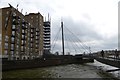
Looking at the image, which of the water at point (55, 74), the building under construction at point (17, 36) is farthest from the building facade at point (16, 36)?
the water at point (55, 74)

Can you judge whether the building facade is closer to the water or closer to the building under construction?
the building under construction

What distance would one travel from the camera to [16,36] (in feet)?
A: 274

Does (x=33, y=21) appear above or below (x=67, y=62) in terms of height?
above

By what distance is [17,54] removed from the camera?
8269 cm

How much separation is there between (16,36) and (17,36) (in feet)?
4.73

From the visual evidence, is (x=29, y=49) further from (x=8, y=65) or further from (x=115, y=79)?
(x=115, y=79)

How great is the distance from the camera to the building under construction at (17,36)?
76.3 m

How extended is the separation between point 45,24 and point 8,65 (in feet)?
331

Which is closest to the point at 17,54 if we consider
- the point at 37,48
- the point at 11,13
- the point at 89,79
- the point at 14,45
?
the point at 14,45

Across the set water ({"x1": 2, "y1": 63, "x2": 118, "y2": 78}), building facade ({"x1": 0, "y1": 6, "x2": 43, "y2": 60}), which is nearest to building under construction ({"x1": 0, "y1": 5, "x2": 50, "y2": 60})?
building facade ({"x1": 0, "y1": 6, "x2": 43, "y2": 60})

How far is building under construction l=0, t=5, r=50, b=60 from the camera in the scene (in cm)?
7631

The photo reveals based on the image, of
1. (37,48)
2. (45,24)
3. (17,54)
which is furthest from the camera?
(45,24)

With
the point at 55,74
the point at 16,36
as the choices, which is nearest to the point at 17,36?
the point at 16,36

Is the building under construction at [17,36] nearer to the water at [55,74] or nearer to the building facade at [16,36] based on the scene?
the building facade at [16,36]
